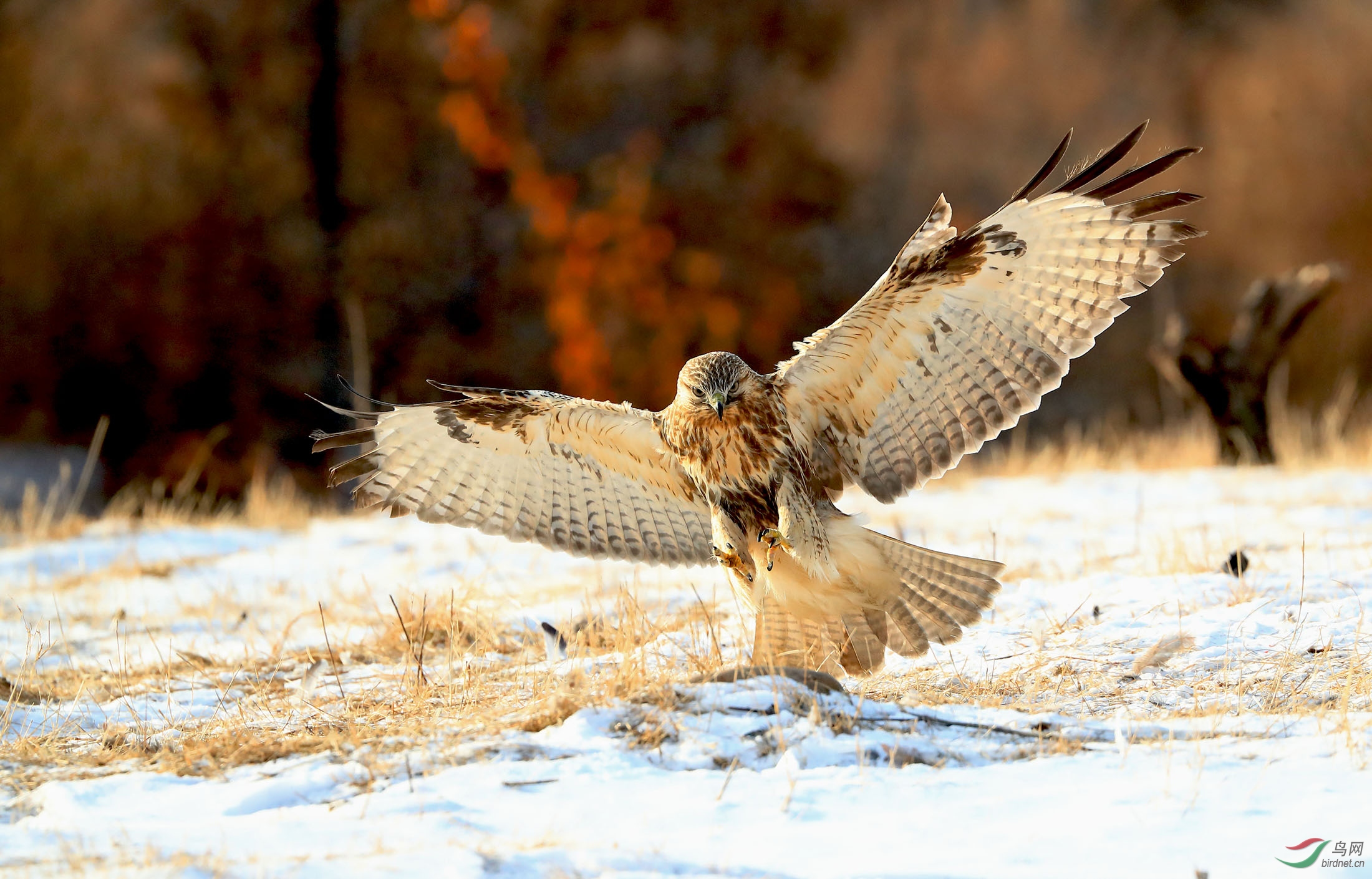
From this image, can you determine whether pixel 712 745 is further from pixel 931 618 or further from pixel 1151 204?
pixel 1151 204

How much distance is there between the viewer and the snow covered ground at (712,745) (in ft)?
7.53

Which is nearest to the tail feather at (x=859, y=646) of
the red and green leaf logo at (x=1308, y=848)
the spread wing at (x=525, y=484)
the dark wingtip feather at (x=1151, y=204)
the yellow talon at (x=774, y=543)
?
the yellow talon at (x=774, y=543)

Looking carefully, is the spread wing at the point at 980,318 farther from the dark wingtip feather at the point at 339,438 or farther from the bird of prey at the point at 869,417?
the dark wingtip feather at the point at 339,438

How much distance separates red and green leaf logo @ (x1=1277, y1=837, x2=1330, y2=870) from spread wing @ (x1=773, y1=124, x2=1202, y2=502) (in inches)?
71.3

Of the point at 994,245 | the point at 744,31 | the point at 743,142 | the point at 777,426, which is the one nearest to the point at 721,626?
the point at 777,426

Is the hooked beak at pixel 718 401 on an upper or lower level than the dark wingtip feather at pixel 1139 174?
lower

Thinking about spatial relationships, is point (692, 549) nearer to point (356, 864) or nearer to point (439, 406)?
point (439, 406)

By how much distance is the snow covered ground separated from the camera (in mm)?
2295

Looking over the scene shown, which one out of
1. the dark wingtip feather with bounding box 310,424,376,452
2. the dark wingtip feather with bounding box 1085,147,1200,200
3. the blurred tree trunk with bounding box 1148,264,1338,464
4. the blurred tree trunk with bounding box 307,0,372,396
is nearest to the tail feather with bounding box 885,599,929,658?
the dark wingtip feather with bounding box 1085,147,1200,200

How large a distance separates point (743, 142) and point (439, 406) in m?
17.7

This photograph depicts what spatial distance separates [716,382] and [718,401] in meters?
0.07

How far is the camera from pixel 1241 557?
4855mm

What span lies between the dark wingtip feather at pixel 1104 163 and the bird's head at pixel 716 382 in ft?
3.87

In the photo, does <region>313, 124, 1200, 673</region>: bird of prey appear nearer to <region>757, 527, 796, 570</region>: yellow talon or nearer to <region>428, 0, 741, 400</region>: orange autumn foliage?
<region>757, 527, 796, 570</region>: yellow talon
